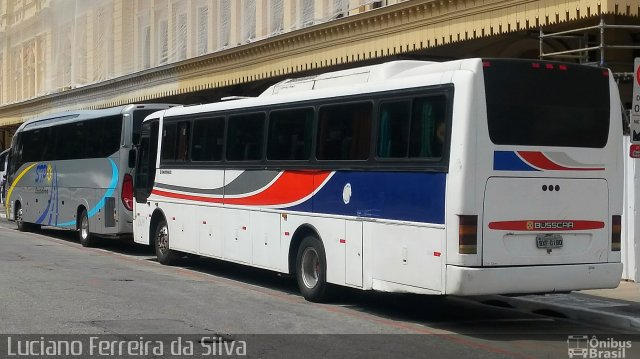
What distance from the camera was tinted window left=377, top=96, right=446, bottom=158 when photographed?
36.7ft

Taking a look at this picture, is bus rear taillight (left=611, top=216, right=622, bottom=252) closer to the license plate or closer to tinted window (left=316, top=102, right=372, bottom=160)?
the license plate

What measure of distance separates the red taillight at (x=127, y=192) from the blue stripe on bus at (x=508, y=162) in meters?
12.1

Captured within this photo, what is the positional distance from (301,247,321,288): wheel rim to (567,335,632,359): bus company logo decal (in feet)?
12.7

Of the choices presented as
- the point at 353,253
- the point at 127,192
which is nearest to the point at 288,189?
the point at 353,253

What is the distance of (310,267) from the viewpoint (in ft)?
45.3

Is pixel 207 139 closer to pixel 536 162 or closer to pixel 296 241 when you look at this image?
pixel 296 241

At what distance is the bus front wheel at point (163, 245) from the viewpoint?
61.3ft

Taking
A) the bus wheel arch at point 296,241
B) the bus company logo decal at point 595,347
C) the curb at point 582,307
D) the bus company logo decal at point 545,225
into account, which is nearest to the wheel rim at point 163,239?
the bus wheel arch at point 296,241

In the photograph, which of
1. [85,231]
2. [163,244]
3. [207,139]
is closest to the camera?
[207,139]

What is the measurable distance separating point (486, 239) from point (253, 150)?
211 inches

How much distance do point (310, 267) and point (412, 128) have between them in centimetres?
313

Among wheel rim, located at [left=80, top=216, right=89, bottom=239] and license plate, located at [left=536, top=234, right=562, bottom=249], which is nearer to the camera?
license plate, located at [left=536, top=234, right=562, bottom=249]

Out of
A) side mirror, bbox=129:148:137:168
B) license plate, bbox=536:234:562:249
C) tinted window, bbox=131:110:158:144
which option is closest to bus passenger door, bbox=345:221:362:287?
license plate, bbox=536:234:562:249

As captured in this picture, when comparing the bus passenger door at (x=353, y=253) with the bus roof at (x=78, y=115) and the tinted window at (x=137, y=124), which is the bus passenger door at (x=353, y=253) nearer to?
the tinted window at (x=137, y=124)
